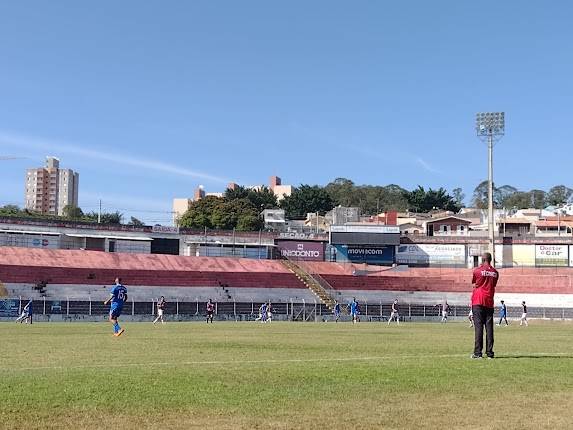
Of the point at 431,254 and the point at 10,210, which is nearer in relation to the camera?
the point at 431,254

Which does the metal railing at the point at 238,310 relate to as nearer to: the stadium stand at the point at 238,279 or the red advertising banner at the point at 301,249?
the stadium stand at the point at 238,279

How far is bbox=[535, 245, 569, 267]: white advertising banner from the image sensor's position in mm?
93188

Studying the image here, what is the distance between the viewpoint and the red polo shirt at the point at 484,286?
44.6 feet

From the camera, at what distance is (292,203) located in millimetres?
153750

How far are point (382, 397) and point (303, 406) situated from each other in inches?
44.0

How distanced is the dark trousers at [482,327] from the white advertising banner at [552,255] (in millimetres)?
85367

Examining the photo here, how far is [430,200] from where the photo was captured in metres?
152

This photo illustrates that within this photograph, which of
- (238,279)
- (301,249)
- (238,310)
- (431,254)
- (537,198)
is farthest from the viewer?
(537,198)

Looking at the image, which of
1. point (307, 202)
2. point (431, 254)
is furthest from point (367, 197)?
point (431, 254)

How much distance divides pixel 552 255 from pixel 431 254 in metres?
15.8

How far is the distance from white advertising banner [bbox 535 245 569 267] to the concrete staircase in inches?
1308

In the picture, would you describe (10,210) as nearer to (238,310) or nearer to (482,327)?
(238,310)

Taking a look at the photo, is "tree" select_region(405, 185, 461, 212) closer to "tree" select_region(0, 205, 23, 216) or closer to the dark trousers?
"tree" select_region(0, 205, 23, 216)

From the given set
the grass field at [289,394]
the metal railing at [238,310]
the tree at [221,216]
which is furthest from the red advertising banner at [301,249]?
the grass field at [289,394]
